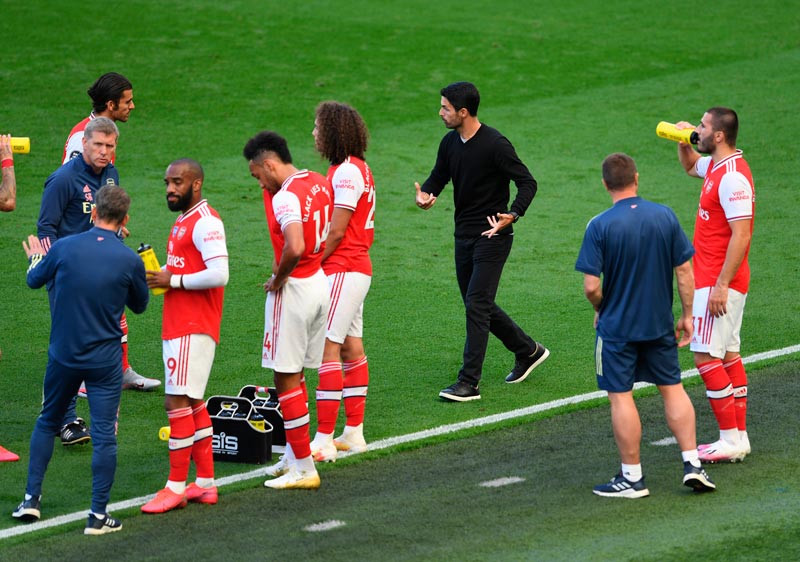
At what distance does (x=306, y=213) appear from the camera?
6.97 meters

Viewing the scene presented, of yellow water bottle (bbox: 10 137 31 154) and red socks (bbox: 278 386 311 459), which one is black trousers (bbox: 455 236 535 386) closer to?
red socks (bbox: 278 386 311 459)

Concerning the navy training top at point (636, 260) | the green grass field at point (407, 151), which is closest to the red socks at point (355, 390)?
the green grass field at point (407, 151)

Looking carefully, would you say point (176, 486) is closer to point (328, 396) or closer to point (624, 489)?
point (328, 396)

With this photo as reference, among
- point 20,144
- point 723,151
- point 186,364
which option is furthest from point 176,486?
point 723,151

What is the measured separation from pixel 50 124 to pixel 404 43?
7.20m

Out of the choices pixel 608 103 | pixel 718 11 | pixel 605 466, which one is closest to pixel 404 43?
pixel 608 103

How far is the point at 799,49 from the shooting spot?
22.0 meters

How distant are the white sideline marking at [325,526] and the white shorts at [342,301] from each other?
156cm

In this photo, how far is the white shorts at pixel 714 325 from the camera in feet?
24.1

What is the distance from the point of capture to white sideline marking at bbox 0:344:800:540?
6.49 meters

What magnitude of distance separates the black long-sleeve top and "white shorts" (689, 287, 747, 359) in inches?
70.8

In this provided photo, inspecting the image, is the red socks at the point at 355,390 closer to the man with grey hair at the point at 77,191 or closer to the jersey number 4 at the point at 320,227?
the jersey number 4 at the point at 320,227

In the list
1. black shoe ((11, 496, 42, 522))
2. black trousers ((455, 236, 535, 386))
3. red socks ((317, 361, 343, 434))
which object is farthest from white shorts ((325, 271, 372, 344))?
black shoe ((11, 496, 42, 522))

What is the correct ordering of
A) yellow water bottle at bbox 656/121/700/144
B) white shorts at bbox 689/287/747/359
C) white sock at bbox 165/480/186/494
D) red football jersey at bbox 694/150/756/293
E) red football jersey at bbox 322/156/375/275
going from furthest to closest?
1. yellow water bottle at bbox 656/121/700/144
2. red football jersey at bbox 322/156/375/275
3. white shorts at bbox 689/287/747/359
4. red football jersey at bbox 694/150/756/293
5. white sock at bbox 165/480/186/494
